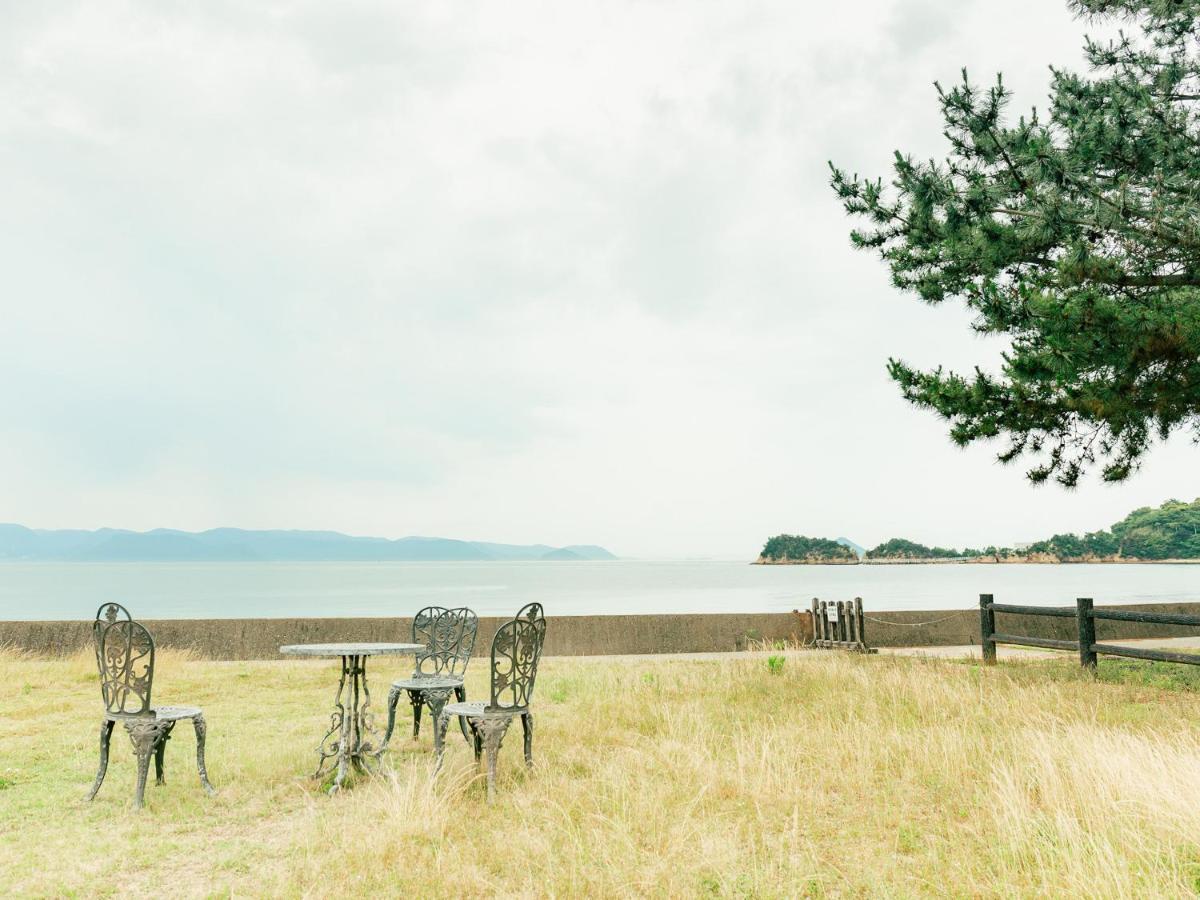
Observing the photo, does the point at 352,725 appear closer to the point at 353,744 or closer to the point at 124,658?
the point at 353,744

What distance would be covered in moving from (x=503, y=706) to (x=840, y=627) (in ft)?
33.8

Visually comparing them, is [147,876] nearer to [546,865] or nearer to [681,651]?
[546,865]

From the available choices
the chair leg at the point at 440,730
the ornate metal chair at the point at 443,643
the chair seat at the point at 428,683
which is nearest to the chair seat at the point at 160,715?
the chair seat at the point at 428,683

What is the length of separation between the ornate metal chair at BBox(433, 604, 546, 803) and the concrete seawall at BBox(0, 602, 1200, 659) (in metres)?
8.71

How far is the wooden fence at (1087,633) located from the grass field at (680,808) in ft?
3.10

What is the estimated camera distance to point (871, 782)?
534 cm

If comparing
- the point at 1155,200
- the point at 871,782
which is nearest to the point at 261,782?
the point at 871,782

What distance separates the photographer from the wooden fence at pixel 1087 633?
9.05 m

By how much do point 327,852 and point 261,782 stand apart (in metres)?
1.83

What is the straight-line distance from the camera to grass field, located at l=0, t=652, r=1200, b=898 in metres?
3.83

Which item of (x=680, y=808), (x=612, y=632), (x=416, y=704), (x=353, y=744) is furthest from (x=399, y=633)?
(x=680, y=808)

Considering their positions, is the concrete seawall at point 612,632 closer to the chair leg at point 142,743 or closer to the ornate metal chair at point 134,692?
the ornate metal chair at point 134,692

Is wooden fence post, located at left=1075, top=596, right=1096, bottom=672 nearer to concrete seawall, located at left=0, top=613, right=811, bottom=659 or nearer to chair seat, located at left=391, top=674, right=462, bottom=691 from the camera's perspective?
concrete seawall, located at left=0, top=613, right=811, bottom=659

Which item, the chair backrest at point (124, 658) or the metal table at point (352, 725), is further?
the metal table at point (352, 725)
